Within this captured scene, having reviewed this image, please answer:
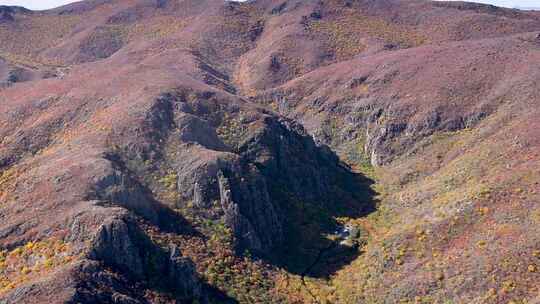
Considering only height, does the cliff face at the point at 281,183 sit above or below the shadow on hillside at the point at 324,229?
above

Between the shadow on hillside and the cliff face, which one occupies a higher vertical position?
the cliff face

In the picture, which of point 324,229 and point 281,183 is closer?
point 324,229

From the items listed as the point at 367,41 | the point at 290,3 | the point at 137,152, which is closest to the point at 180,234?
the point at 137,152

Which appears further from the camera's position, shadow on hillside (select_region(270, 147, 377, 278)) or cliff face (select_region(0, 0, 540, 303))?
shadow on hillside (select_region(270, 147, 377, 278))

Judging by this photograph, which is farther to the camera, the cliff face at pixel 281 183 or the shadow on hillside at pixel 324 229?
the shadow on hillside at pixel 324 229

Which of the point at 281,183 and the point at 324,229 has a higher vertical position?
the point at 281,183
